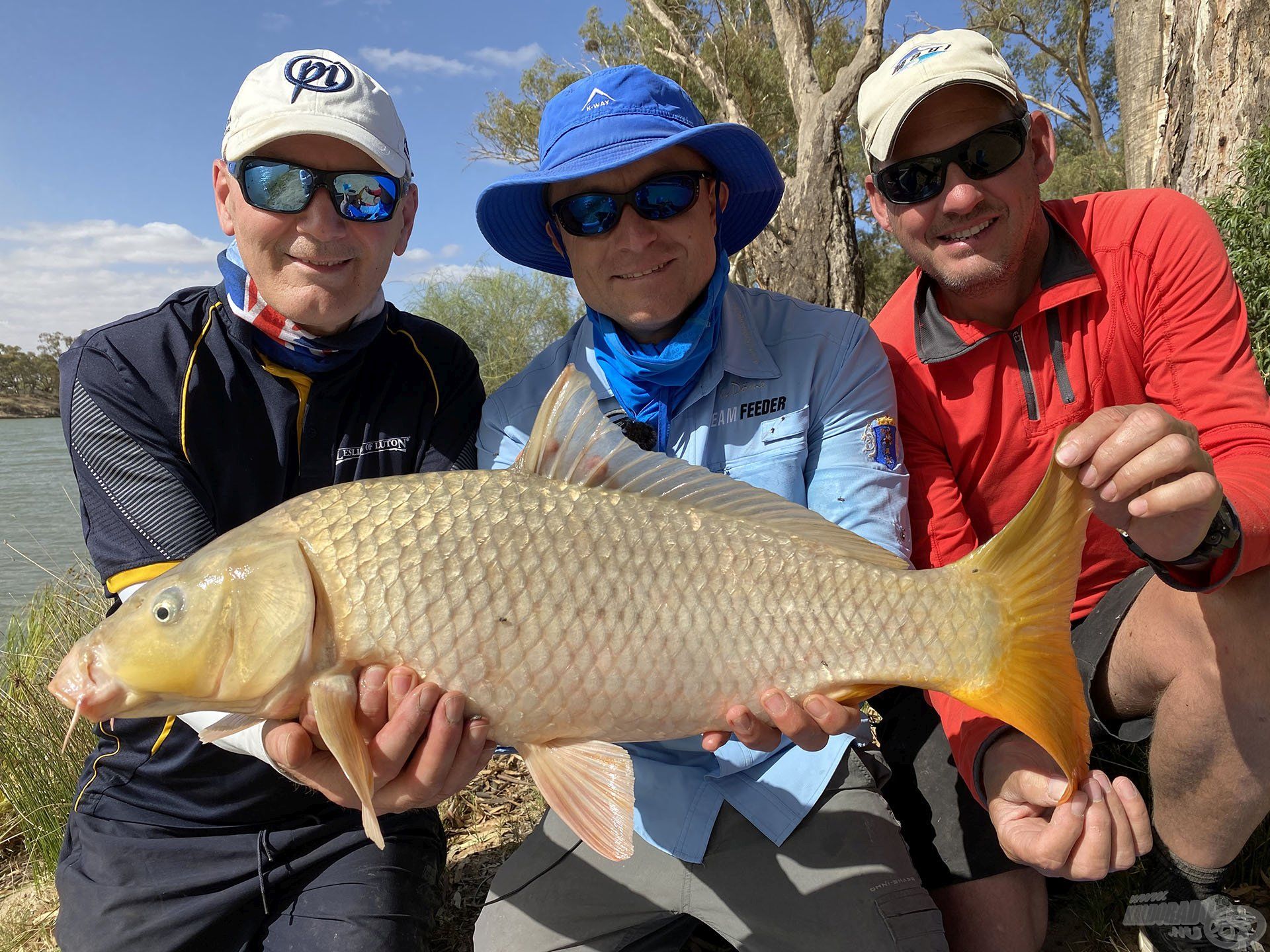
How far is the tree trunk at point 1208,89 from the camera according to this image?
4.12 meters

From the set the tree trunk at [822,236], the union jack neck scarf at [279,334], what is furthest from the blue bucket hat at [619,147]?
the tree trunk at [822,236]

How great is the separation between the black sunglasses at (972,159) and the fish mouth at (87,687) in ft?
7.96

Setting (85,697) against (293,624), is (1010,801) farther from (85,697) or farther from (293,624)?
(85,697)

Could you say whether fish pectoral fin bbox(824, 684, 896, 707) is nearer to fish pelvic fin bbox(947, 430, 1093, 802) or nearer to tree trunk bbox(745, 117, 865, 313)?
fish pelvic fin bbox(947, 430, 1093, 802)

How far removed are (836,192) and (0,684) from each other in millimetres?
7522

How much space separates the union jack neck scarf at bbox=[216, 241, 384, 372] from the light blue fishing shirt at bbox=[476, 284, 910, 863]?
0.46m

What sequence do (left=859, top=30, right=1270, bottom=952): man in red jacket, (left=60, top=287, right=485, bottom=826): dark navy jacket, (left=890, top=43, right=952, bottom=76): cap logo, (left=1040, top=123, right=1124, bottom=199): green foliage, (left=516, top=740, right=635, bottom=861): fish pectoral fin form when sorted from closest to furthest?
(left=516, top=740, right=635, bottom=861): fish pectoral fin < (left=859, top=30, right=1270, bottom=952): man in red jacket < (left=60, top=287, right=485, bottom=826): dark navy jacket < (left=890, top=43, right=952, bottom=76): cap logo < (left=1040, top=123, right=1124, bottom=199): green foliage

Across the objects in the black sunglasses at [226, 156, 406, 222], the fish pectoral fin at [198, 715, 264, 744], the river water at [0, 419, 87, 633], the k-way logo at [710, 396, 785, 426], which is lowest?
the river water at [0, 419, 87, 633]

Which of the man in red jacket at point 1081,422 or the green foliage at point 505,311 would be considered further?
the green foliage at point 505,311

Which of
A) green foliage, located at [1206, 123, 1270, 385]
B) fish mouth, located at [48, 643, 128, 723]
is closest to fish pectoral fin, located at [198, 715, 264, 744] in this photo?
fish mouth, located at [48, 643, 128, 723]

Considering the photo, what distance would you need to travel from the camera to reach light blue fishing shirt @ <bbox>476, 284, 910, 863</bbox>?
2201mm

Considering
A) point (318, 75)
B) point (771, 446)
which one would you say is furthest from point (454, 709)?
point (318, 75)

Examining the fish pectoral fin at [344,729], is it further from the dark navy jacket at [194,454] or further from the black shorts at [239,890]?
the black shorts at [239,890]

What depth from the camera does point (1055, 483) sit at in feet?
5.16
